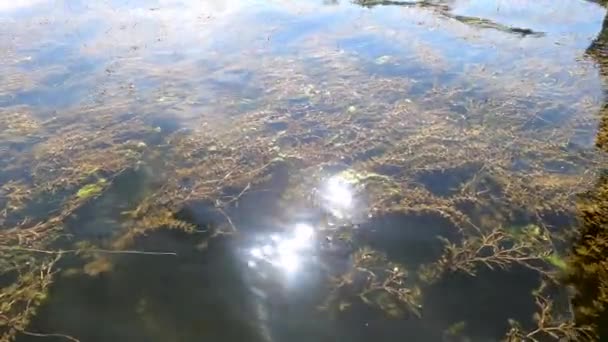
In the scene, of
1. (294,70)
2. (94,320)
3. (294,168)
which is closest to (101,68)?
(294,70)

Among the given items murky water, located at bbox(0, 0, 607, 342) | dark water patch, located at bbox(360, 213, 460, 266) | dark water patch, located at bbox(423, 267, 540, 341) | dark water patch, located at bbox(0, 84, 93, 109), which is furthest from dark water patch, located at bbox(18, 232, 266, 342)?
dark water patch, located at bbox(0, 84, 93, 109)

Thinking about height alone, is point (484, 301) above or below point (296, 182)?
below

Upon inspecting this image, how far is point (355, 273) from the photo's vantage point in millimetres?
3900

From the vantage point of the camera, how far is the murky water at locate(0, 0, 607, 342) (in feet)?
11.9

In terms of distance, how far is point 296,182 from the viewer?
5.06 m

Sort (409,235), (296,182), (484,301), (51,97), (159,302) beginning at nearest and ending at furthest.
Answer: (484,301) < (159,302) < (409,235) < (296,182) < (51,97)

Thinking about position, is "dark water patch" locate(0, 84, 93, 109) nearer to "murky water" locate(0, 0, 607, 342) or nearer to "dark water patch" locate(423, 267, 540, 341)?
"murky water" locate(0, 0, 607, 342)

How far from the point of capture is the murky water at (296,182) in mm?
3621

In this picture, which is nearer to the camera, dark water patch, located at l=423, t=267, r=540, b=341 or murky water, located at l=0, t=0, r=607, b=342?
dark water patch, located at l=423, t=267, r=540, b=341

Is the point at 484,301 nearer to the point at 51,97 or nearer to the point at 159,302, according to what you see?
the point at 159,302

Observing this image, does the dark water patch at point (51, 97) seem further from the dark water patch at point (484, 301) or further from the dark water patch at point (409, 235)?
the dark water patch at point (484, 301)

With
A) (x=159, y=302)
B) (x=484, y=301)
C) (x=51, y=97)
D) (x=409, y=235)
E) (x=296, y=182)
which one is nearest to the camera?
(x=484, y=301)

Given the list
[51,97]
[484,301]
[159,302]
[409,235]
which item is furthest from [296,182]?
[51,97]

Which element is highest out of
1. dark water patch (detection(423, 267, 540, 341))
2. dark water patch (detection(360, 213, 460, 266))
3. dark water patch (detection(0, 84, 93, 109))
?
dark water patch (detection(0, 84, 93, 109))
